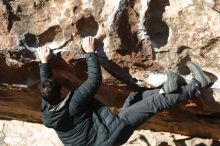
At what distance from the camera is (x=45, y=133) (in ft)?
24.3

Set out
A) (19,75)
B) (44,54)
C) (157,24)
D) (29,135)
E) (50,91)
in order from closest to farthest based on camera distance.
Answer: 1. (50,91)
2. (44,54)
3. (157,24)
4. (19,75)
5. (29,135)

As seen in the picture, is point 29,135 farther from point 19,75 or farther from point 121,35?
point 121,35

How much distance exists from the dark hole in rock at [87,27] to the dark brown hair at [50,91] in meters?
0.56

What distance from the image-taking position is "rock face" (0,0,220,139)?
15.6 feet

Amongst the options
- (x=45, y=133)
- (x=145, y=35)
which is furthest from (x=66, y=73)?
(x=45, y=133)

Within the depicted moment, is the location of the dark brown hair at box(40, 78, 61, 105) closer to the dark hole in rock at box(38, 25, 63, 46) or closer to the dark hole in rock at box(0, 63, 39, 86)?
the dark hole in rock at box(38, 25, 63, 46)

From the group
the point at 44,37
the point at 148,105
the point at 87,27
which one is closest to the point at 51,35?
the point at 44,37

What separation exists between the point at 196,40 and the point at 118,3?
2.71 feet

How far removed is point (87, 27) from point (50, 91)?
2.39 feet

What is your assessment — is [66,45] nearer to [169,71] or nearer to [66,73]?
[66,73]

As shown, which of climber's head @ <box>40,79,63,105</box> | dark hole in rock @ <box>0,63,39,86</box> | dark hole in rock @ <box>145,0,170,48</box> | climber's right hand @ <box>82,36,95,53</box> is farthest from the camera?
dark hole in rock @ <box>0,63,39,86</box>

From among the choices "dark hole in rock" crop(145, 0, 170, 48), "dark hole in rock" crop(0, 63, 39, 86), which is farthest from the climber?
"dark hole in rock" crop(0, 63, 39, 86)

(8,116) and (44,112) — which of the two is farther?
(8,116)

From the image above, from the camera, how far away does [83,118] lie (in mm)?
4953
